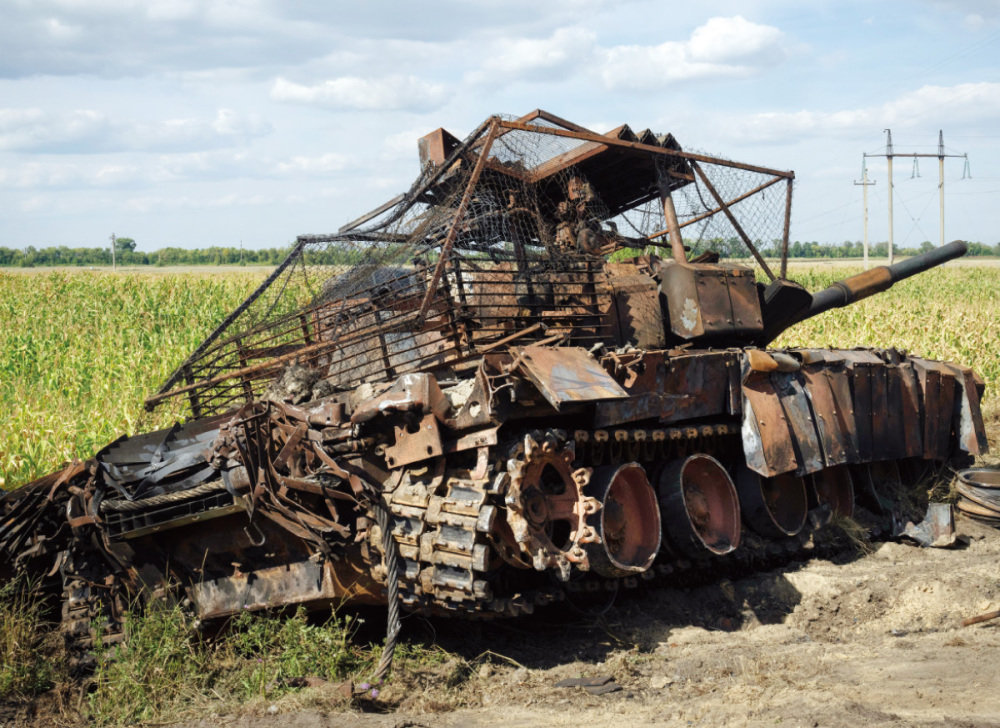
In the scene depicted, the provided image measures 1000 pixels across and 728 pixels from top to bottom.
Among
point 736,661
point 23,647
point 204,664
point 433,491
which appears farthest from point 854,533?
point 23,647

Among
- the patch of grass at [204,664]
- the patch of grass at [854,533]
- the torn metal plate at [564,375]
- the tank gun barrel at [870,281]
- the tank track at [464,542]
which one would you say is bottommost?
the patch of grass at [854,533]

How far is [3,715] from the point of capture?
6828 millimetres

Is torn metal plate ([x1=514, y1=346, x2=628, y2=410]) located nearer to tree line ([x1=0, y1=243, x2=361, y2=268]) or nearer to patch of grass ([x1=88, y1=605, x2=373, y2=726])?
patch of grass ([x1=88, y1=605, x2=373, y2=726])

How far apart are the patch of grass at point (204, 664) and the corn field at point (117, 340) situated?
3.17 m

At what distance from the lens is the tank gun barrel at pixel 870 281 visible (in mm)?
12000

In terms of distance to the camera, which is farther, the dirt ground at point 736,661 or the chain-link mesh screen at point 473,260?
the chain-link mesh screen at point 473,260

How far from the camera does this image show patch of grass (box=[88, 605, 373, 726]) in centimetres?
666

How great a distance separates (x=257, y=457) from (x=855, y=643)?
176 inches

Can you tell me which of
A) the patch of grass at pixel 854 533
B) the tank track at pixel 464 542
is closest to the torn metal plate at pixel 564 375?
the tank track at pixel 464 542

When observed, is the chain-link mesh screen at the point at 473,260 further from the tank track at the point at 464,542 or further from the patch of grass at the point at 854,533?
the patch of grass at the point at 854,533

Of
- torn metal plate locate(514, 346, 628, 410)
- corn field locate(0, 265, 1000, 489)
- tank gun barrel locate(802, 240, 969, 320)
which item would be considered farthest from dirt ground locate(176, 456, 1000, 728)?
corn field locate(0, 265, 1000, 489)

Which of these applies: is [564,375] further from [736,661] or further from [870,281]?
[870,281]

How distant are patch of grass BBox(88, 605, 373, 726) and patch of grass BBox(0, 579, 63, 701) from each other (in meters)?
0.39

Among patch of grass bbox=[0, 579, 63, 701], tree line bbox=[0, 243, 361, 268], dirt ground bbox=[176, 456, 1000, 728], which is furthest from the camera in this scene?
tree line bbox=[0, 243, 361, 268]
